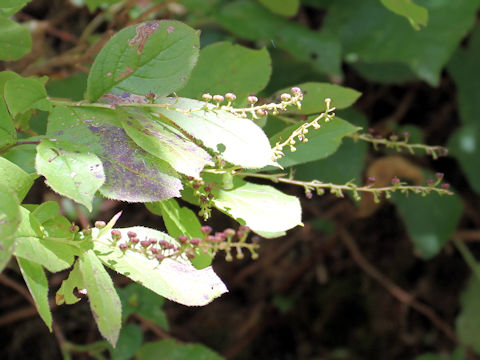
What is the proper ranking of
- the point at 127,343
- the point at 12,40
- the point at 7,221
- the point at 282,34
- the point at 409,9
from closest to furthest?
1. the point at 7,221
2. the point at 12,40
3. the point at 409,9
4. the point at 127,343
5. the point at 282,34

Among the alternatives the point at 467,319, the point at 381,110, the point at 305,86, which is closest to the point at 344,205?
the point at 381,110

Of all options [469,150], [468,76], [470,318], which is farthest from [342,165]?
[470,318]

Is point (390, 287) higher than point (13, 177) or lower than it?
lower

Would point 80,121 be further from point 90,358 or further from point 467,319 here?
point 467,319

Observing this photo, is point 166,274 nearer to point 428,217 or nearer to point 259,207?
point 259,207

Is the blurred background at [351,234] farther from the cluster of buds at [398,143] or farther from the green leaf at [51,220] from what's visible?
the green leaf at [51,220]
